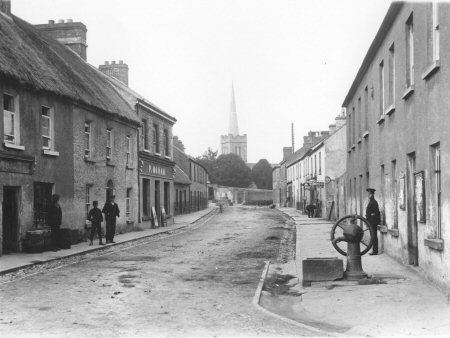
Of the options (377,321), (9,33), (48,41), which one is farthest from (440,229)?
(48,41)

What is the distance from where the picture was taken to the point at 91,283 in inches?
418

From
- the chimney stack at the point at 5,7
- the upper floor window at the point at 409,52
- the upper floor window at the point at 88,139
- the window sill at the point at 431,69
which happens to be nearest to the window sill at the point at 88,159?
the upper floor window at the point at 88,139

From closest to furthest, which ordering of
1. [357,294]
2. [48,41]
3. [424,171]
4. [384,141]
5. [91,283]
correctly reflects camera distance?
1. [357,294]
2. [424,171]
3. [91,283]
4. [384,141]
5. [48,41]

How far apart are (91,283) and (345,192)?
1738 cm

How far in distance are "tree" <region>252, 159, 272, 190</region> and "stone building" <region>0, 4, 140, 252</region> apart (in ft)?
279

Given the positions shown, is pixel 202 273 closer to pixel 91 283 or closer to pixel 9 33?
pixel 91 283

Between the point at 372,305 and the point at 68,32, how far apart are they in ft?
80.0

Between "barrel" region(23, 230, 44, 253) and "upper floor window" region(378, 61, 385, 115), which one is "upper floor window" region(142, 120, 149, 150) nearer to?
"barrel" region(23, 230, 44, 253)

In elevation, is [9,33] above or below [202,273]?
above

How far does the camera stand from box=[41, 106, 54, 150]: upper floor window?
719 inches

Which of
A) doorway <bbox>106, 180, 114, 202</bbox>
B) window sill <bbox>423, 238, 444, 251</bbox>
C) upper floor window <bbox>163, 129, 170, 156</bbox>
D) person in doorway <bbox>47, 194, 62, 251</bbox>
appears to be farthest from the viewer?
upper floor window <bbox>163, 129, 170, 156</bbox>

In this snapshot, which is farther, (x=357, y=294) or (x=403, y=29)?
(x=403, y=29)

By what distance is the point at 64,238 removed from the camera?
57.7 feet

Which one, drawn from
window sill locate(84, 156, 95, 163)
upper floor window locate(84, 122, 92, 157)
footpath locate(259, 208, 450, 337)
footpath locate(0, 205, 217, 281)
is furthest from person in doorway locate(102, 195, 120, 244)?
footpath locate(259, 208, 450, 337)
